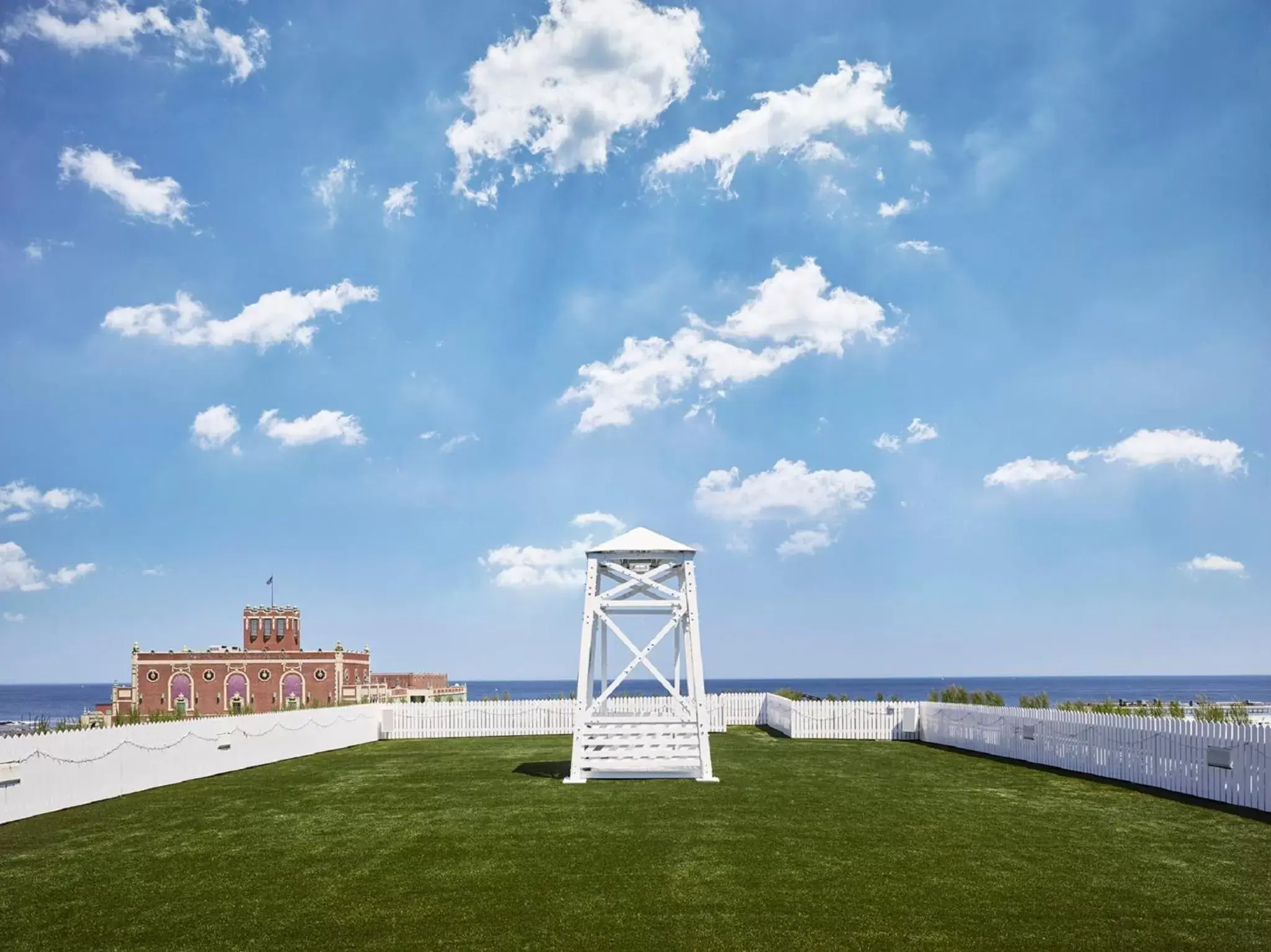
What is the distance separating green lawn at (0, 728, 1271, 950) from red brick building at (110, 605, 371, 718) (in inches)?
2723

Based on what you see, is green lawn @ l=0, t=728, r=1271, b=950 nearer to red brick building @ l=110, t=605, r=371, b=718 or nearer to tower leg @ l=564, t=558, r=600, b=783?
tower leg @ l=564, t=558, r=600, b=783

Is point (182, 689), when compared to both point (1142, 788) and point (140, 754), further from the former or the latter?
point (1142, 788)

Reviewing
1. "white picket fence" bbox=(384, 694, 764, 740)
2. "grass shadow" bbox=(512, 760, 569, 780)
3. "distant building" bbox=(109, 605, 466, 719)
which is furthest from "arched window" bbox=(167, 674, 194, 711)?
"grass shadow" bbox=(512, 760, 569, 780)

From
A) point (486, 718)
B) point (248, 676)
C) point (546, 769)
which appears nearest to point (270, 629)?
point (248, 676)

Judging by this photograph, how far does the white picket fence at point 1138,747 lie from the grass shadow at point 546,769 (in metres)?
9.69

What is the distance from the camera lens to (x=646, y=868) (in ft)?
33.1

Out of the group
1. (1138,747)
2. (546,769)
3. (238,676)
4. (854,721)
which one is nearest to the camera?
(1138,747)

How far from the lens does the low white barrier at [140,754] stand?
14.7 metres

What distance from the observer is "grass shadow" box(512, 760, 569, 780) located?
18520 millimetres

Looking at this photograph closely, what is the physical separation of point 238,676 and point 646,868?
269ft

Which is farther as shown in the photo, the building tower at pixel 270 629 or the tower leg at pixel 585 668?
the building tower at pixel 270 629

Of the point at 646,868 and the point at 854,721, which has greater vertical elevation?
the point at 646,868

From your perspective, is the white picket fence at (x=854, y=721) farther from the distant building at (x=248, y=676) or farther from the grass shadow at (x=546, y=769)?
the distant building at (x=248, y=676)

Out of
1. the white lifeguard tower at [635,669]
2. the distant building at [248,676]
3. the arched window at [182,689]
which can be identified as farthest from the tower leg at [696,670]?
the arched window at [182,689]
